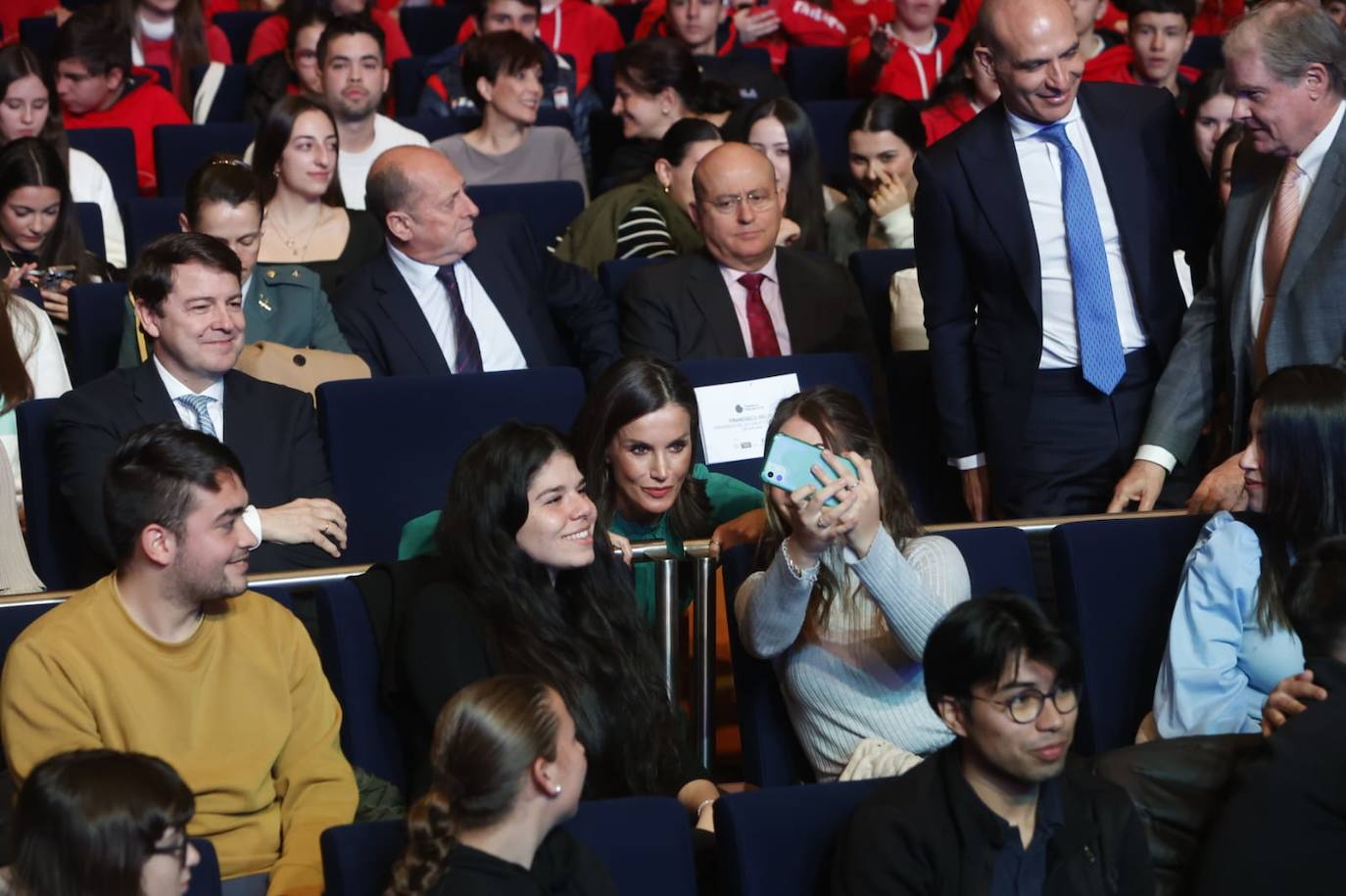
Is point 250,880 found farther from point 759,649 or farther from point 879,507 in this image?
point 879,507

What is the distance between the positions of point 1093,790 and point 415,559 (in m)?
1.14

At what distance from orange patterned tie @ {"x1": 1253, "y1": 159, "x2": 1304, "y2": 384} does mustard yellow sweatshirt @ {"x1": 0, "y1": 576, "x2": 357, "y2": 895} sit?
1832 mm

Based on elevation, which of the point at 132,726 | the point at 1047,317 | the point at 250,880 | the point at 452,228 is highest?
the point at 452,228

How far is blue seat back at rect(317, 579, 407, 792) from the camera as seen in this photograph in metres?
2.82

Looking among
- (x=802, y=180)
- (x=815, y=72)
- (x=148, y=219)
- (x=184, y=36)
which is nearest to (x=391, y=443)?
(x=148, y=219)

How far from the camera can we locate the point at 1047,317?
12.2 feet

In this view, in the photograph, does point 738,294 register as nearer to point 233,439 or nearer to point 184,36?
point 233,439

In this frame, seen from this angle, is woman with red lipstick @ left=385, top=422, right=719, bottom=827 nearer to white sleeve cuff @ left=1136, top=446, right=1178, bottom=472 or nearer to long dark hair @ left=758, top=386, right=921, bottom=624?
long dark hair @ left=758, top=386, right=921, bottom=624

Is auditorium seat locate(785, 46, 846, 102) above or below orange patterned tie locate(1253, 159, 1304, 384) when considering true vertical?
above

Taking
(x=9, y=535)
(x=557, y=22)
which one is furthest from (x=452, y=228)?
(x=557, y=22)

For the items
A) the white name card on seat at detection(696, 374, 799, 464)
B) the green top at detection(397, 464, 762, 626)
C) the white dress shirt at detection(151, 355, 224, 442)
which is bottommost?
the green top at detection(397, 464, 762, 626)

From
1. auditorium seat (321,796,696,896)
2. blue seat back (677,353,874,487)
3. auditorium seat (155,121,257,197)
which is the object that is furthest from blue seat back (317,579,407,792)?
auditorium seat (155,121,257,197)

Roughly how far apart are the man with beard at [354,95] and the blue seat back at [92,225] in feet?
2.74

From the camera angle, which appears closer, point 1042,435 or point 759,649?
point 759,649
